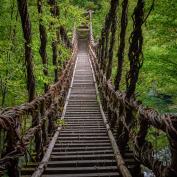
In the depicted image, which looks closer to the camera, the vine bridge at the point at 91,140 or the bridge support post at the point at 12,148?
the vine bridge at the point at 91,140

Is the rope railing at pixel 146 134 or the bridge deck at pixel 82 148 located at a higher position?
the rope railing at pixel 146 134

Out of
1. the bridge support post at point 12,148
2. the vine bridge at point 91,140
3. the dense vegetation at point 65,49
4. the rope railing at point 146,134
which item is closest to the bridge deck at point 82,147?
the vine bridge at point 91,140

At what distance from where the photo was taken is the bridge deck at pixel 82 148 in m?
6.45

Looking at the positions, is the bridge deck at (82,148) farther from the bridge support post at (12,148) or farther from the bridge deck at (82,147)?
the bridge support post at (12,148)

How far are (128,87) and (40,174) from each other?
2.26 m

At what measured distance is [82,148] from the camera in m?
8.13

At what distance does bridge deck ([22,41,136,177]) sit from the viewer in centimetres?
645

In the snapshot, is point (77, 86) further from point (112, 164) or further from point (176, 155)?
point (176, 155)

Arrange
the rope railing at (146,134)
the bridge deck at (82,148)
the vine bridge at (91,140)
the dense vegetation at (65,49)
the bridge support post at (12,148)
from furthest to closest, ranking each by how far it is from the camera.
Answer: the dense vegetation at (65,49)
the bridge deck at (82,148)
the bridge support post at (12,148)
the vine bridge at (91,140)
the rope railing at (146,134)

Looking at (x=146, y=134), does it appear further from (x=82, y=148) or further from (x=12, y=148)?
(x=82, y=148)

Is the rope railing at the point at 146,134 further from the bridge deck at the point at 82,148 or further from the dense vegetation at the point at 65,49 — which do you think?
the dense vegetation at the point at 65,49

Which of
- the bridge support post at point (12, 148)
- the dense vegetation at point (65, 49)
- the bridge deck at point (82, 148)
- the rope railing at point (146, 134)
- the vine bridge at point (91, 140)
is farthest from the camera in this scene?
the dense vegetation at point (65, 49)

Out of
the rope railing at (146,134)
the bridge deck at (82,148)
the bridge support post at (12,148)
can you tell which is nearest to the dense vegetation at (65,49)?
the bridge deck at (82,148)

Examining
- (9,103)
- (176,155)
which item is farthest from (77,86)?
(176,155)
